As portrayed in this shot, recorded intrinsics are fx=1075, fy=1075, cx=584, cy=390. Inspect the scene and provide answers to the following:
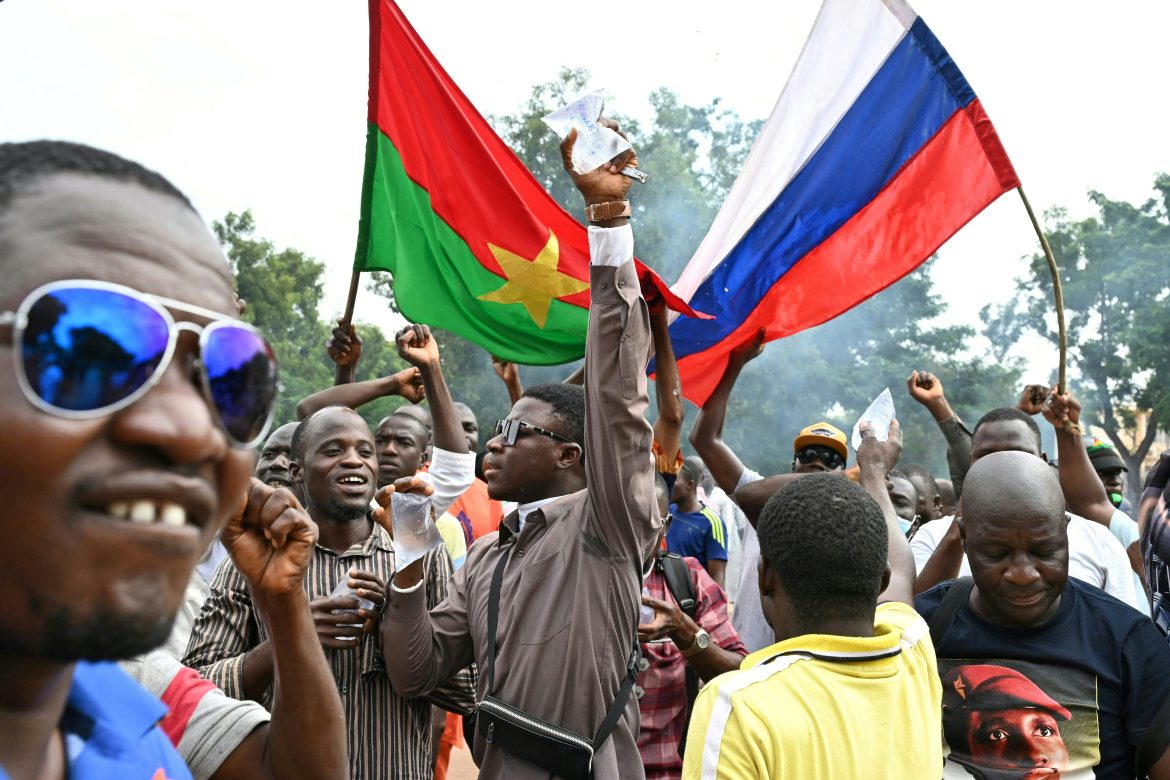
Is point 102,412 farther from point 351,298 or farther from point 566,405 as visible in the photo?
point 351,298

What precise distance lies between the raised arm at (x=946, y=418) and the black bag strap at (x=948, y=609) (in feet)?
6.31

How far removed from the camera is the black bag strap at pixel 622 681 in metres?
3.15

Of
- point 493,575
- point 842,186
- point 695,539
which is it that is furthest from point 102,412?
point 695,539

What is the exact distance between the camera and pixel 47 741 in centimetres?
121

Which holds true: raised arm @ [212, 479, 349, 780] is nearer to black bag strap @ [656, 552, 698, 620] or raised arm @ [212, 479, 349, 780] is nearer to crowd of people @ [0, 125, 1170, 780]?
crowd of people @ [0, 125, 1170, 780]

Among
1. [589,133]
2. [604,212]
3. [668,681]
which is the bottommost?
[668,681]

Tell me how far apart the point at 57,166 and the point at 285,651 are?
944mm

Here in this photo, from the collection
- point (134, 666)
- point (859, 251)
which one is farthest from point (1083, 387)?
point (134, 666)

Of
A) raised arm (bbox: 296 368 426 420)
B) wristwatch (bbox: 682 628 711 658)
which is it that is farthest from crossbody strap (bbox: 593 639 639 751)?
raised arm (bbox: 296 368 426 420)

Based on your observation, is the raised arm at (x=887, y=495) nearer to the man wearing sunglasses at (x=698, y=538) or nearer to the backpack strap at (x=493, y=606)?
the backpack strap at (x=493, y=606)

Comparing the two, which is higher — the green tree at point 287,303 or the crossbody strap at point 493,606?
the green tree at point 287,303

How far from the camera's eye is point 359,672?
3580mm

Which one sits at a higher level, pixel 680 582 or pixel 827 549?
pixel 827 549

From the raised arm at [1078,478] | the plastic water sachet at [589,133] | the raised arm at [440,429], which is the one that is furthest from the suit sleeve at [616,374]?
the raised arm at [1078,478]
